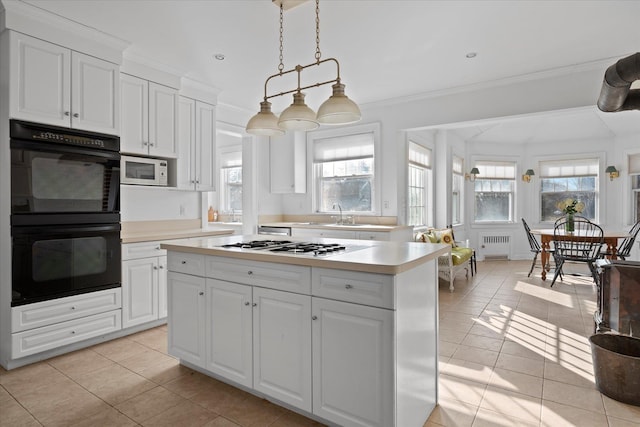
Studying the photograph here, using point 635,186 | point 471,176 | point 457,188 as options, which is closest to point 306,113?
point 457,188

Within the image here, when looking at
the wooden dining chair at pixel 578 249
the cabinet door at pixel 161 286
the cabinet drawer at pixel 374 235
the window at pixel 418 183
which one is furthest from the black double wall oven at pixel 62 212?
the wooden dining chair at pixel 578 249

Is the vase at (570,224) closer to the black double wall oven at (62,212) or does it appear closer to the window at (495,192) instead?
Result: the window at (495,192)

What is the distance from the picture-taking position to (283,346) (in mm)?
2041

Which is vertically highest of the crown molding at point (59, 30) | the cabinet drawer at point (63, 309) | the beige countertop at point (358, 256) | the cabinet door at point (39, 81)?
the crown molding at point (59, 30)

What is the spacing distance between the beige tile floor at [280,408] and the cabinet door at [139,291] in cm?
18

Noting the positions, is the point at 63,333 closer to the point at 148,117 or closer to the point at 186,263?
the point at 186,263

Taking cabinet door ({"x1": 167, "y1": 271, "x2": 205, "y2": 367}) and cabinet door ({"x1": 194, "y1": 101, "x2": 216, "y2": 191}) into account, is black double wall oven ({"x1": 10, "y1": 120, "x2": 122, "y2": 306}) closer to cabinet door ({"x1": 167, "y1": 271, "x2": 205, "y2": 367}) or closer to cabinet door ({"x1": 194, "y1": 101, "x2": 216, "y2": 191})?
cabinet door ({"x1": 167, "y1": 271, "x2": 205, "y2": 367})

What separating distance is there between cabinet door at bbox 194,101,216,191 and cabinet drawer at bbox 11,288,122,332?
61.8 inches

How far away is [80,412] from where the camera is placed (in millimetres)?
2154

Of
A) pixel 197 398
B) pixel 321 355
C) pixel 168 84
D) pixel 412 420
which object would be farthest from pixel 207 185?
pixel 412 420

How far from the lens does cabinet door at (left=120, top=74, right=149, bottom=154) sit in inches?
138

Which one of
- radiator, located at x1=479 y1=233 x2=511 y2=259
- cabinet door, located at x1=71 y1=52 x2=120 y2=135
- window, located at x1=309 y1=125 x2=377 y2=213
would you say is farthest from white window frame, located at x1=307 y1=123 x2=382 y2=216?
radiator, located at x1=479 y1=233 x2=511 y2=259

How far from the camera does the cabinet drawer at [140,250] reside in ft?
11.0

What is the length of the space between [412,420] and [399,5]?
2.78m
